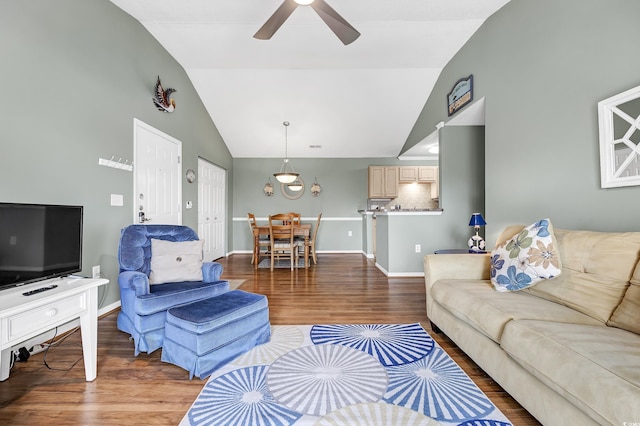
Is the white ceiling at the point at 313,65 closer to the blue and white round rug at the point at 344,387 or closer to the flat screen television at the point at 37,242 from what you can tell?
the flat screen television at the point at 37,242

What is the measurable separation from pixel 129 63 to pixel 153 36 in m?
0.69

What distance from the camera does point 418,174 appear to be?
20.5 ft

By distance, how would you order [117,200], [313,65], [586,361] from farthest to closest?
[313,65] < [117,200] < [586,361]

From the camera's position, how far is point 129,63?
2934 millimetres

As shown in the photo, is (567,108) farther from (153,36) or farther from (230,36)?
(153,36)

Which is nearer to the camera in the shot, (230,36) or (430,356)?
(430,356)

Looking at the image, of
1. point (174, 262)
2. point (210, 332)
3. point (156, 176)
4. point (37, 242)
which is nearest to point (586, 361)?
point (210, 332)

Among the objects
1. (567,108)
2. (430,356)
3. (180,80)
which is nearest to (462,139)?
(567,108)

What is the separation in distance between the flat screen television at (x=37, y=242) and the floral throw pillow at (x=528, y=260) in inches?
110

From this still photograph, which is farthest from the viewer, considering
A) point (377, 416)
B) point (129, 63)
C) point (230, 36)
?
point (230, 36)

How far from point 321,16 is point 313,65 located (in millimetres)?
2001

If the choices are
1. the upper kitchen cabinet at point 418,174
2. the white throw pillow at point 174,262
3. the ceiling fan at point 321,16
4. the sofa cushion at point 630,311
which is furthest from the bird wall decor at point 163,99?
the upper kitchen cabinet at point 418,174

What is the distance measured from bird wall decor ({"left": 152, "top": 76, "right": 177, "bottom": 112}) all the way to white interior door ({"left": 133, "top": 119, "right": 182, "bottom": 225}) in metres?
0.34

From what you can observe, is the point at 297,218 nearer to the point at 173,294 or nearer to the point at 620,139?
the point at 173,294
